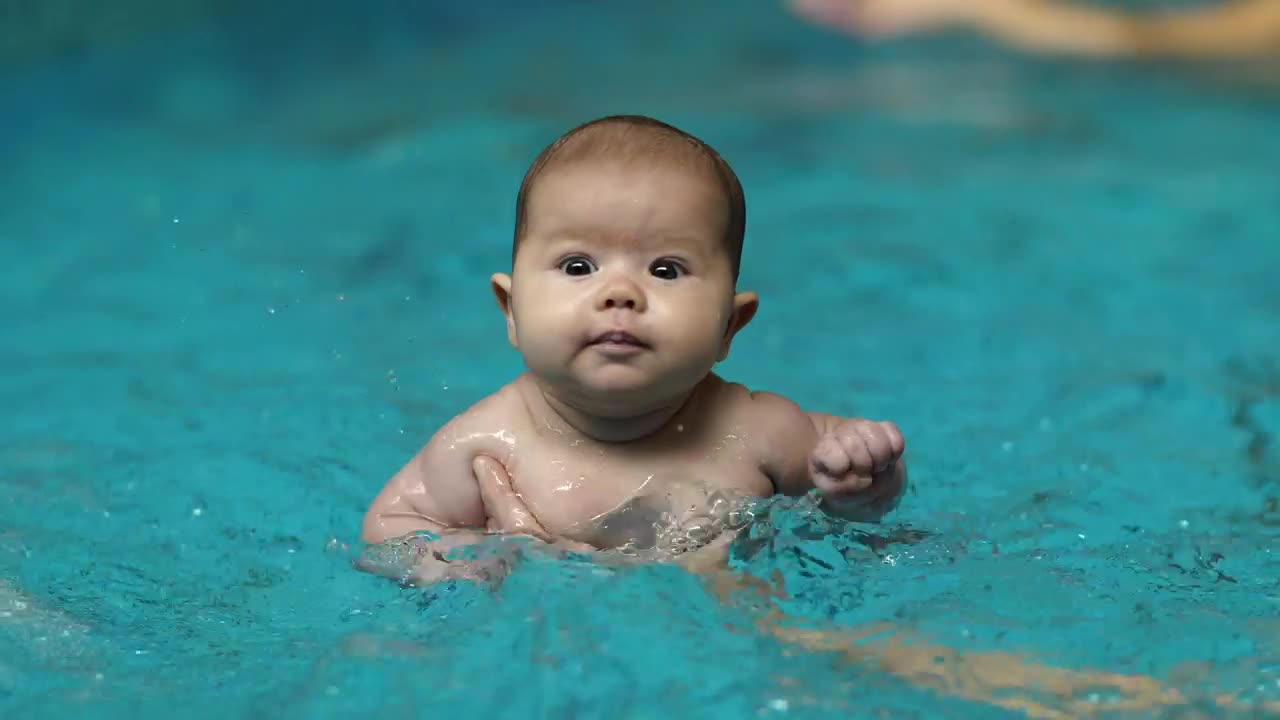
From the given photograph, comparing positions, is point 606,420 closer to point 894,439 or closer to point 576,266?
point 576,266

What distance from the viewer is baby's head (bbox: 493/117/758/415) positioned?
2.26m

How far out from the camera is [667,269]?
231 cm

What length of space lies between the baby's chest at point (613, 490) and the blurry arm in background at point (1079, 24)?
6.34 metres

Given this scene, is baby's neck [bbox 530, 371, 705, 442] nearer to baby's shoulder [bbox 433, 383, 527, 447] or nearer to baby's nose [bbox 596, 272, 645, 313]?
baby's shoulder [bbox 433, 383, 527, 447]

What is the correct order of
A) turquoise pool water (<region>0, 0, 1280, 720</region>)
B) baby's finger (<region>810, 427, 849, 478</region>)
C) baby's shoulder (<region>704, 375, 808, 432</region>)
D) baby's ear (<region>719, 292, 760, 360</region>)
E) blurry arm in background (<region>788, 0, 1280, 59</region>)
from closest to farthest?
turquoise pool water (<region>0, 0, 1280, 720</region>), baby's finger (<region>810, 427, 849, 478</region>), baby's ear (<region>719, 292, 760, 360</region>), baby's shoulder (<region>704, 375, 808, 432</region>), blurry arm in background (<region>788, 0, 1280, 59</region>)

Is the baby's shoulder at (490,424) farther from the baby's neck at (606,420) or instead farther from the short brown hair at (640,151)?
the short brown hair at (640,151)

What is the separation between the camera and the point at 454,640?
2232 mm

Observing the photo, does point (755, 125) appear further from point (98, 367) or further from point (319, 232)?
point (98, 367)

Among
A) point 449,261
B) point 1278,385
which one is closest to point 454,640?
point 1278,385

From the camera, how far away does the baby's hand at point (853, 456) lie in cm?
237

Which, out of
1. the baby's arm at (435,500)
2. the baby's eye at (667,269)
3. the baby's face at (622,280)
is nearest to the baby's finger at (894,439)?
the baby's face at (622,280)

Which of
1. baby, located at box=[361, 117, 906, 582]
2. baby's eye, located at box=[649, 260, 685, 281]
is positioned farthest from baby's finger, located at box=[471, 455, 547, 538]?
baby's eye, located at box=[649, 260, 685, 281]

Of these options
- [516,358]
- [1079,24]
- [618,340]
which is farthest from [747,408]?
[1079,24]

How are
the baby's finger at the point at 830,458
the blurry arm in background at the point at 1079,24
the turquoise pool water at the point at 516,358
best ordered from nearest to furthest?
1. the turquoise pool water at the point at 516,358
2. the baby's finger at the point at 830,458
3. the blurry arm in background at the point at 1079,24
